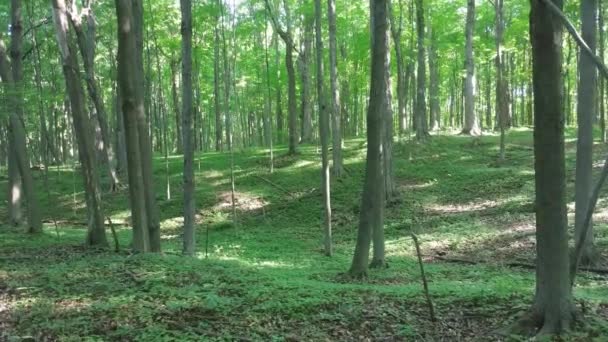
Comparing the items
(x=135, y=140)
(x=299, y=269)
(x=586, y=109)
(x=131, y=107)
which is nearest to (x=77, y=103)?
(x=131, y=107)

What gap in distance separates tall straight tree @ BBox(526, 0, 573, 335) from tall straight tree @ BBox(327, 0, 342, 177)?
11.4 metres

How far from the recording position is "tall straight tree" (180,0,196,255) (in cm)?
1198

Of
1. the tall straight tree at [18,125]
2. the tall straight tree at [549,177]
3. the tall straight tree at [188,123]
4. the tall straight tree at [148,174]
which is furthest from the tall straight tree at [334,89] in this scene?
the tall straight tree at [549,177]

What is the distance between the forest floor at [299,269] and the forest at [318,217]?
44 mm

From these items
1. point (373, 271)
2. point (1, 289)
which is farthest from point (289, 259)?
point (1, 289)

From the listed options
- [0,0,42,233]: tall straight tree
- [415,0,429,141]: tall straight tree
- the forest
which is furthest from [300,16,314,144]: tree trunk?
[0,0,42,233]: tall straight tree

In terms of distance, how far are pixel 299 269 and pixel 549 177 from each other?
6822 mm

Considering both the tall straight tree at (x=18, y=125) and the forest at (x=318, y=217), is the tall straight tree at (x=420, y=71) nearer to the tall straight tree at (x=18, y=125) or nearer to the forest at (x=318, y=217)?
the forest at (x=318, y=217)

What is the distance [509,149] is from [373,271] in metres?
17.7

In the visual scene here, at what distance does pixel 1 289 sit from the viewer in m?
7.47

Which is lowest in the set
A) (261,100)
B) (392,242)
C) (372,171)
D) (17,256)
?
(392,242)

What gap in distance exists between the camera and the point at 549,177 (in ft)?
17.6

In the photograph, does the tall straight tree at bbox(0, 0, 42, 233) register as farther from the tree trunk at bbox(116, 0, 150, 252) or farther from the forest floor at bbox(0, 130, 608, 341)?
the tree trunk at bbox(116, 0, 150, 252)

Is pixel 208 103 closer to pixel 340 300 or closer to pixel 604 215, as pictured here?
pixel 604 215
